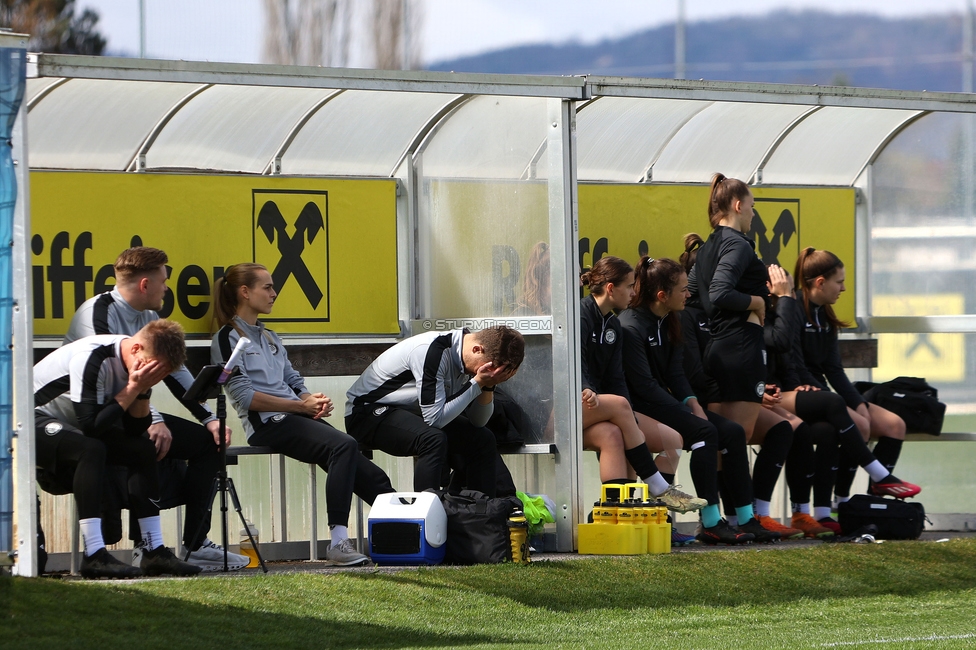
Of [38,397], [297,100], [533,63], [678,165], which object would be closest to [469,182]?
[297,100]

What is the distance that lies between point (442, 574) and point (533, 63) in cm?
4852

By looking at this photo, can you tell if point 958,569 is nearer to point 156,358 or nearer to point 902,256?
point 902,256

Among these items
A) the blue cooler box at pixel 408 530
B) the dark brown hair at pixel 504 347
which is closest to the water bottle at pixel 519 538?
the blue cooler box at pixel 408 530

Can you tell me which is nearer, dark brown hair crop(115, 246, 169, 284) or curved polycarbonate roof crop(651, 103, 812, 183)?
dark brown hair crop(115, 246, 169, 284)

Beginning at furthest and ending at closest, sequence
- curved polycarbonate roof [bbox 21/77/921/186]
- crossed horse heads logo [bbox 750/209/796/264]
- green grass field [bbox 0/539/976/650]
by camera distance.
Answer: crossed horse heads logo [bbox 750/209/796/264]
curved polycarbonate roof [bbox 21/77/921/186]
green grass field [bbox 0/539/976/650]

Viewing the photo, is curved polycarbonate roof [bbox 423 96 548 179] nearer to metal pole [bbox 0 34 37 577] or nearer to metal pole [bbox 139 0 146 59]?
metal pole [bbox 0 34 37 577]

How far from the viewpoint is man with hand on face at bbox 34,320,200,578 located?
6.93m

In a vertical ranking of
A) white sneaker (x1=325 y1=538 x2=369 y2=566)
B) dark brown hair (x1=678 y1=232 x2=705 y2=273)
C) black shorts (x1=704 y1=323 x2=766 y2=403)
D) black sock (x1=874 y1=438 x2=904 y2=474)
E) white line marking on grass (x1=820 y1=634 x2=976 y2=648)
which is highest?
dark brown hair (x1=678 y1=232 x2=705 y2=273)

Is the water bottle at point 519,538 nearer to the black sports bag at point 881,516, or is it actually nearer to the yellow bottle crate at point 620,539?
the yellow bottle crate at point 620,539

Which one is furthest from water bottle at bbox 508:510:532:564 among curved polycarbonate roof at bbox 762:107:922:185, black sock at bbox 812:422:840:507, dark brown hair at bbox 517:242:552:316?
curved polycarbonate roof at bbox 762:107:922:185

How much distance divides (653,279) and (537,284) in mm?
839

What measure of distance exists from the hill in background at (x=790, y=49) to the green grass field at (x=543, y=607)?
144ft

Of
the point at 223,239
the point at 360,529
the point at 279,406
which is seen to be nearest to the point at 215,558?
the point at 279,406

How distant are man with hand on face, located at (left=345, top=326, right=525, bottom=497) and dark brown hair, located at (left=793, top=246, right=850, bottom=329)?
2.69 m
